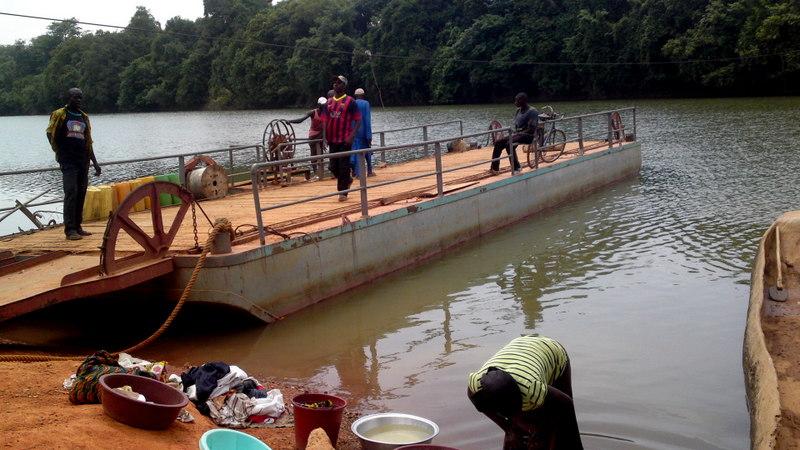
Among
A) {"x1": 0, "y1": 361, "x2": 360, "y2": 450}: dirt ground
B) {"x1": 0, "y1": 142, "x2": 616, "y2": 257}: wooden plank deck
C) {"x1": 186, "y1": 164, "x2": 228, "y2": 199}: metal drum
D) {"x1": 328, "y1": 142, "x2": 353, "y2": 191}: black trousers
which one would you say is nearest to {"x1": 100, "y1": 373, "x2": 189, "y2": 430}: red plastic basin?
{"x1": 0, "y1": 361, "x2": 360, "y2": 450}: dirt ground

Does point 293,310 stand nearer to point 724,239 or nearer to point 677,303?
point 677,303

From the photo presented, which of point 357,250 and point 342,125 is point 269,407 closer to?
point 357,250

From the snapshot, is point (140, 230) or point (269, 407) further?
point (140, 230)

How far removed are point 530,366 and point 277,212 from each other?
7.72 meters

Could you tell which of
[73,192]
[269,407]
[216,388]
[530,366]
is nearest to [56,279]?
[73,192]

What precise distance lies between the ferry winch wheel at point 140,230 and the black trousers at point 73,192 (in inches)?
56.0

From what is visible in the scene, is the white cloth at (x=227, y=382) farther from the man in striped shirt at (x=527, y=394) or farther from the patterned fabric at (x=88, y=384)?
the man in striped shirt at (x=527, y=394)

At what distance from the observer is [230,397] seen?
6.22 m

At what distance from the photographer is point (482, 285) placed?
10.7m

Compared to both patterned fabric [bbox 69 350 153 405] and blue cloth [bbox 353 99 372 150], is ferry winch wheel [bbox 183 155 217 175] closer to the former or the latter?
blue cloth [bbox 353 99 372 150]

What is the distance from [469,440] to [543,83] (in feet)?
196

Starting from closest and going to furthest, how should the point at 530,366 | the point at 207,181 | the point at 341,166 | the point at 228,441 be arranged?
the point at 530,366 → the point at 228,441 → the point at 341,166 → the point at 207,181

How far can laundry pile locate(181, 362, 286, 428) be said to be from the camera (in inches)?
239

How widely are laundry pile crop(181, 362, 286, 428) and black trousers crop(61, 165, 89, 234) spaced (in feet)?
12.4
